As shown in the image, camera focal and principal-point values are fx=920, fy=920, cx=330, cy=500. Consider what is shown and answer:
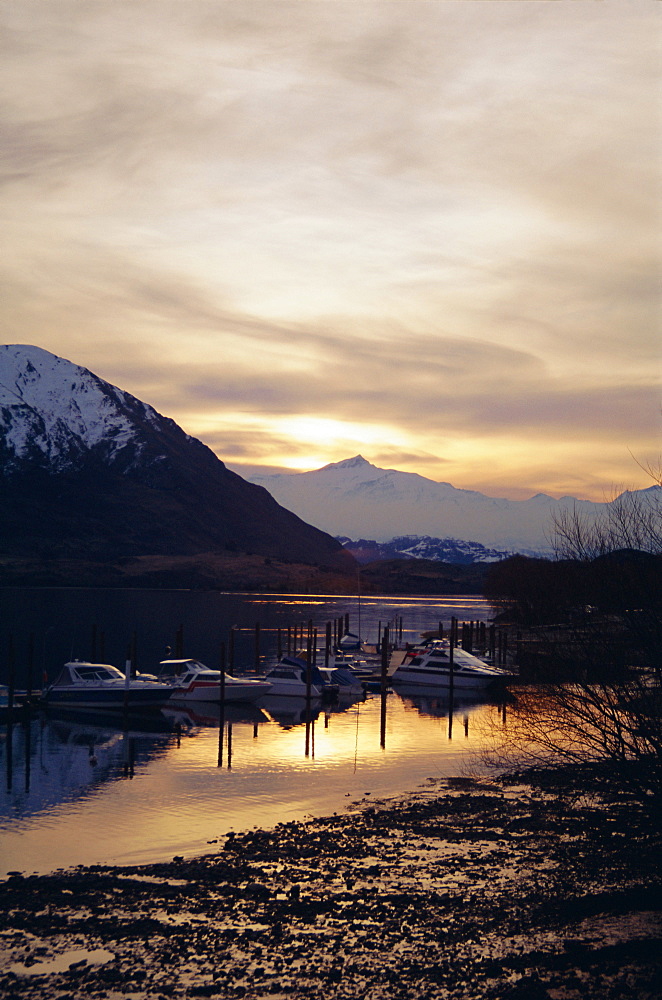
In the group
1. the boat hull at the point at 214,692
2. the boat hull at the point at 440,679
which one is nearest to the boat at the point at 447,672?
the boat hull at the point at 440,679

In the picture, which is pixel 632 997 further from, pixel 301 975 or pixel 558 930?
pixel 301 975

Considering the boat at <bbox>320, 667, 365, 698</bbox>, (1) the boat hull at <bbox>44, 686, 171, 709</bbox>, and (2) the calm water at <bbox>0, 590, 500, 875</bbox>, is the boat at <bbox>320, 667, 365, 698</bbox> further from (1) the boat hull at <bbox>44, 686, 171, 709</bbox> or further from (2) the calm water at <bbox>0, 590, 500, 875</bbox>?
(1) the boat hull at <bbox>44, 686, 171, 709</bbox>

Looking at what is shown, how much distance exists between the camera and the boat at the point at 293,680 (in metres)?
58.3

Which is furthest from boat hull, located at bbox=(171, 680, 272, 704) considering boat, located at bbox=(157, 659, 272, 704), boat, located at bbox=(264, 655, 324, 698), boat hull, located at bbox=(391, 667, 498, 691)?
boat hull, located at bbox=(391, 667, 498, 691)

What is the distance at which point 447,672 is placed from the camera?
66.0 meters

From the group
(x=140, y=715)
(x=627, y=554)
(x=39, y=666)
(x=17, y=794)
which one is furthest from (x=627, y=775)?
(x=39, y=666)

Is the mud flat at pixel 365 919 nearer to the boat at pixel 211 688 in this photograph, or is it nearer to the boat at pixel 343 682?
the boat at pixel 211 688

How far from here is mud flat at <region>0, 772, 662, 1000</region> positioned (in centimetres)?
1527

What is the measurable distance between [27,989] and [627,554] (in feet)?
46.8

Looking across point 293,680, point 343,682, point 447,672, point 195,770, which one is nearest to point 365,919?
point 195,770

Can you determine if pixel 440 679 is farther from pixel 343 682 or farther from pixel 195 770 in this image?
pixel 195 770

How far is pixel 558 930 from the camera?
56.1 ft

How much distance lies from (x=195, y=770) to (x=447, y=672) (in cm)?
3247

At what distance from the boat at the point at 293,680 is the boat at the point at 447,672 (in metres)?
9.31
